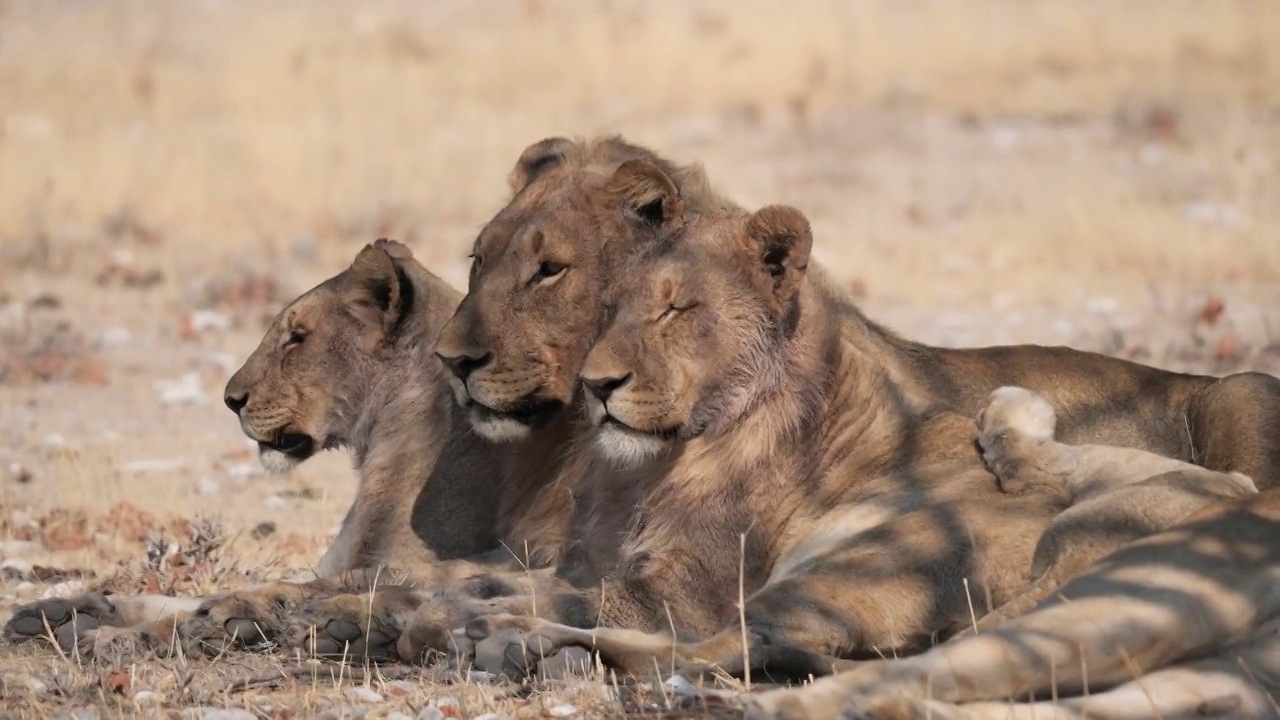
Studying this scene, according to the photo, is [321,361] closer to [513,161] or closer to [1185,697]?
[1185,697]

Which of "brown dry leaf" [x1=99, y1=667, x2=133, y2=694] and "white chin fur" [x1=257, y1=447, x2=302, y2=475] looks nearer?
"brown dry leaf" [x1=99, y1=667, x2=133, y2=694]

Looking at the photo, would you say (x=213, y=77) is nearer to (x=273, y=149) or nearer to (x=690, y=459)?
(x=273, y=149)

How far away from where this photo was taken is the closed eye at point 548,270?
6.64 metres

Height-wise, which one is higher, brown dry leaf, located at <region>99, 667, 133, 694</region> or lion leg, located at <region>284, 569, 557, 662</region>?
brown dry leaf, located at <region>99, 667, 133, 694</region>

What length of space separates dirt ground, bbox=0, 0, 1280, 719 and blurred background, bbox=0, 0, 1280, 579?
0.05 meters

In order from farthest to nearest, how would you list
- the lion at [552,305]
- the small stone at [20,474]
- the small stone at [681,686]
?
the small stone at [20,474]
the lion at [552,305]
the small stone at [681,686]

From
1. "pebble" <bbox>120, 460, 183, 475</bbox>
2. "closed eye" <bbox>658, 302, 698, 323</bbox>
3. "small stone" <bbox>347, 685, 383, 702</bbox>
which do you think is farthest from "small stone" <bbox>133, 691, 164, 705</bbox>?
"pebble" <bbox>120, 460, 183, 475</bbox>

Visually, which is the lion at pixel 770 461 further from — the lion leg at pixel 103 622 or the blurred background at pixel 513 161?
the blurred background at pixel 513 161

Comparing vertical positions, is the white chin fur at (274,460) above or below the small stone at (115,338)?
above

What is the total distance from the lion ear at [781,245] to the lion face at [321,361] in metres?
1.75

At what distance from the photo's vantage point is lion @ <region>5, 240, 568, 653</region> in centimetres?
677

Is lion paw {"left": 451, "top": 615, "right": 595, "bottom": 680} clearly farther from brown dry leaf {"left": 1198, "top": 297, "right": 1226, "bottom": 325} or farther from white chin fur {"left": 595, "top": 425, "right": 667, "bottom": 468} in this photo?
brown dry leaf {"left": 1198, "top": 297, "right": 1226, "bottom": 325}

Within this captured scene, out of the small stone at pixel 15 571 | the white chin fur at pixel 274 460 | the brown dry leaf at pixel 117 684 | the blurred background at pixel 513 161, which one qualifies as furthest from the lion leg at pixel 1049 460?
the small stone at pixel 15 571

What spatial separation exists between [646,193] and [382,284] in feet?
4.32
